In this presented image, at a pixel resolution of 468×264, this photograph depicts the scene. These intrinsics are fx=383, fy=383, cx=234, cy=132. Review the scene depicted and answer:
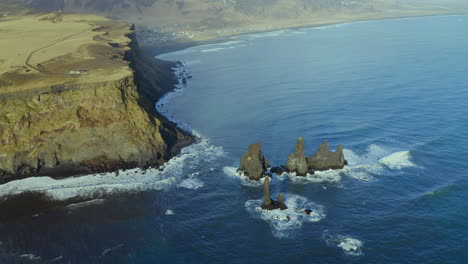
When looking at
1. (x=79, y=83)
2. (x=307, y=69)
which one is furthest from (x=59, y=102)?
(x=307, y=69)

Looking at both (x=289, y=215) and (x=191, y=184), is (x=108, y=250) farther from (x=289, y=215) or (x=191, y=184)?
(x=289, y=215)

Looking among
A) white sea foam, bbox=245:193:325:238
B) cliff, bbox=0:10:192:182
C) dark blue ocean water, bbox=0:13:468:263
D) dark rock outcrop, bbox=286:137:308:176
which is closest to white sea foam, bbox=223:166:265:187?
dark blue ocean water, bbox=0:13:468:263

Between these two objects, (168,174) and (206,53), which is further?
(206,53)

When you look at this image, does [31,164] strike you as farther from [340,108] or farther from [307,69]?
[307,69]

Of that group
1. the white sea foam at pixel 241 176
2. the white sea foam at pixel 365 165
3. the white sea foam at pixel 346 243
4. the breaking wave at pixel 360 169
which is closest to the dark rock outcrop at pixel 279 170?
the breaking wave at pixel 360 169

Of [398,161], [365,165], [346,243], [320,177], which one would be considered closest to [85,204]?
[320,177]

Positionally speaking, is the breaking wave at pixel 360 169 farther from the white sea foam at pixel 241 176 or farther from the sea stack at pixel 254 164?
the sea stack at pixel 254 164

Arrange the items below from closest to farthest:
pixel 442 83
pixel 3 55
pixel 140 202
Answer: pixel 140 202
pixel 3 55
pixel 442 83
